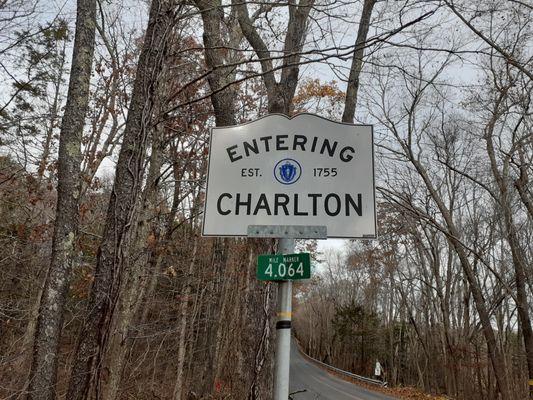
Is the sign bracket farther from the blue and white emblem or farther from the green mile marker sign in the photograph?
the blue and white emblem

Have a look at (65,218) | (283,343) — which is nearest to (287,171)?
(283,343)

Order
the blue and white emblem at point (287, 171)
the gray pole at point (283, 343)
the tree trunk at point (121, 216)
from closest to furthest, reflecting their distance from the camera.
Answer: the gray pole at point (283, 343), the blue and white emblem at point (287, 171), the tree trunk at point (121, 216)

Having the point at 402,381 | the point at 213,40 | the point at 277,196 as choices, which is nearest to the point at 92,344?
the point at 277,196

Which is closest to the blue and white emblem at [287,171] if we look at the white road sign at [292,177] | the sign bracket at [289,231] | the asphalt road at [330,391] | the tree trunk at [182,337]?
the white road sign at [292,177]

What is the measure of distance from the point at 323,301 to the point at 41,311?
4609 centimetres

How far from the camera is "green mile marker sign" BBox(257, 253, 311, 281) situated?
163cm


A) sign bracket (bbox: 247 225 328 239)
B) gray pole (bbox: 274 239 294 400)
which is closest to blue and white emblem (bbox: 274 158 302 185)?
sign bracket (bbox: 247 225 328 239)

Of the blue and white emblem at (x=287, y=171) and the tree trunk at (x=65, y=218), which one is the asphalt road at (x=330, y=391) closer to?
the tree trunk at (x=65, y=218)

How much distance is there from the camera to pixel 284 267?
65.7 inches

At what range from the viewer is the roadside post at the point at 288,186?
1.74m

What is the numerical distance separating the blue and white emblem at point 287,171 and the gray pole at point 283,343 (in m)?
0.35

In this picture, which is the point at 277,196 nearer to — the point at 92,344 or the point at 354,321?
the point at 92,344

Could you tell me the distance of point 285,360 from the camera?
62.3 inches

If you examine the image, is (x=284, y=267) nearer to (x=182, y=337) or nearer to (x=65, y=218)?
(x=65, y=218)
